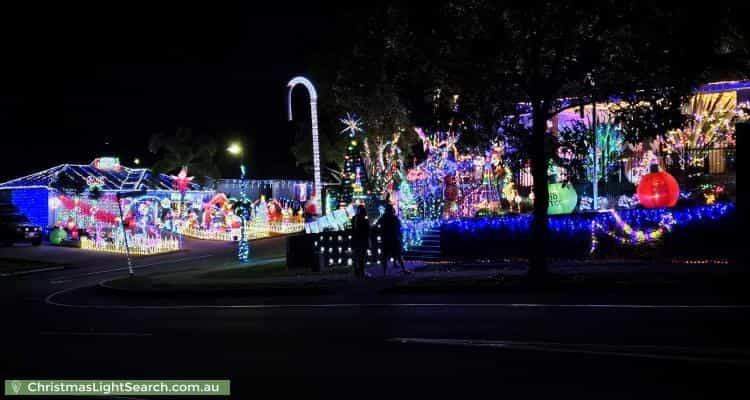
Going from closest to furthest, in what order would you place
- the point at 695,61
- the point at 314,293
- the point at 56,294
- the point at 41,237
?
the point at 695,61 < the point at 314,293 < the point at 56,294 < the point at 41,237

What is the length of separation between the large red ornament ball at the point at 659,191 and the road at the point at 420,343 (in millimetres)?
6455

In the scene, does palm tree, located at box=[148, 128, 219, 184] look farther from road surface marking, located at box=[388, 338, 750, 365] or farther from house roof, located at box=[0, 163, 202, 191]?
road surface marking, located at box=[388, 338, 750, 365]

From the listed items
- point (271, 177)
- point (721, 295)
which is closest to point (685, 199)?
point (721, 295)

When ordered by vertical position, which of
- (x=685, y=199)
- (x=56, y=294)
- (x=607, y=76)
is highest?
(x=607, y=76)

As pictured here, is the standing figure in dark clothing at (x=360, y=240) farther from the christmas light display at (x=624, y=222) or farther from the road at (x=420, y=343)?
the christmas light display at (x=624, y=222)

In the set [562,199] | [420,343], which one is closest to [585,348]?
[420,343]

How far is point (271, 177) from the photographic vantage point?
→ 65.2 metres

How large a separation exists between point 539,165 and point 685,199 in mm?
7811

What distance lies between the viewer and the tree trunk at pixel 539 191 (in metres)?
15.8

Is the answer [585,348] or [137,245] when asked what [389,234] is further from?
[137,245]

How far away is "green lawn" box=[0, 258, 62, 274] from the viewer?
2952 cm

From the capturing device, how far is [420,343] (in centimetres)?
992

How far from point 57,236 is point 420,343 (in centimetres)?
3371

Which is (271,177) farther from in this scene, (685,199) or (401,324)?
(401,324)
